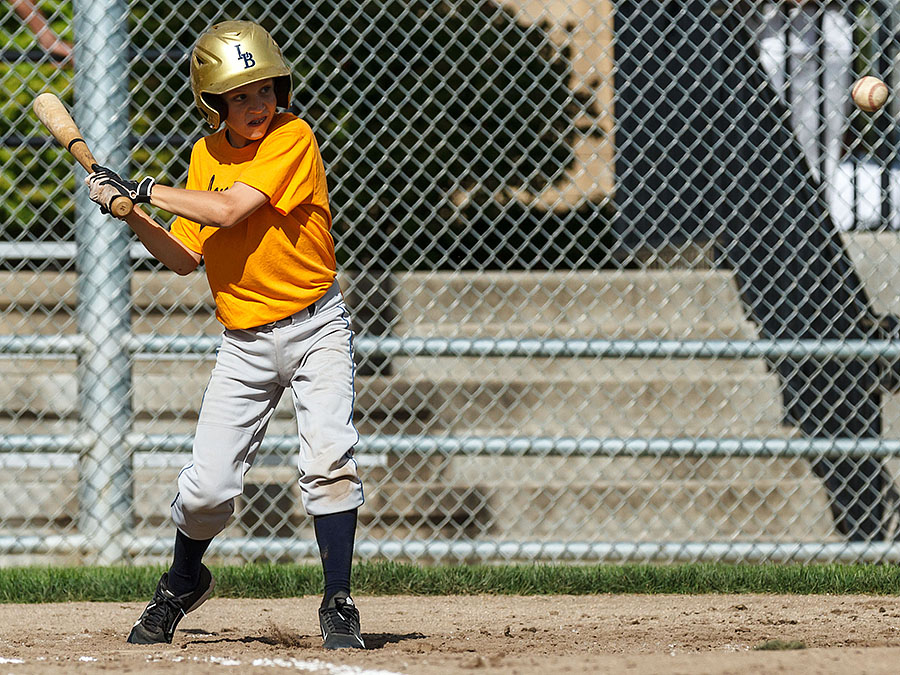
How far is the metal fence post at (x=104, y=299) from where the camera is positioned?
4805 mm

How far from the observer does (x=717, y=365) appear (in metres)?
6.18

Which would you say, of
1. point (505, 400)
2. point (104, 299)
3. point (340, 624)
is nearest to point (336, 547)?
point (340, 624)

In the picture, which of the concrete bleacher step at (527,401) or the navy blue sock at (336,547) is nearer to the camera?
the navy blue sock at (336,547)

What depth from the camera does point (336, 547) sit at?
3307 mm

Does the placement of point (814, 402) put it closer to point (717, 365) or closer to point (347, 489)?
point (717, 365)

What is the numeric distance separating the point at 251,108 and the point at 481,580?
86.6 inches

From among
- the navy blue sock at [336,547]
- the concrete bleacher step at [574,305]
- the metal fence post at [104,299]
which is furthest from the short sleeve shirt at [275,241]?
the concrete bleacher step at [574,305]

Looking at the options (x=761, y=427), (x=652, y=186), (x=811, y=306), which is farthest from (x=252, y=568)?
(x=652, y=186)

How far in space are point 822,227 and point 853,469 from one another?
1.18 m

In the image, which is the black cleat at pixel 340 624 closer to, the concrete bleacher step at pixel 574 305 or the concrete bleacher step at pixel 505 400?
the concrete bleacher step at pixel 505 400

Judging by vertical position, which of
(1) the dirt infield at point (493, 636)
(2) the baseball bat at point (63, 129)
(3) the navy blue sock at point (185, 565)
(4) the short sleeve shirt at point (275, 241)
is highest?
(2) the baseball bat at point (63, 129)

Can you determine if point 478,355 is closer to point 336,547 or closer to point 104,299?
point 104,299

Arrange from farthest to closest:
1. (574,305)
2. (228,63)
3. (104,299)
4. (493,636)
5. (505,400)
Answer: (574,305)
(505,400)
(104,299)
(493,636)
(228,63)

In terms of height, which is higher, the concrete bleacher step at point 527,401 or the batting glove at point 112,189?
the batting glove at point 112,189
